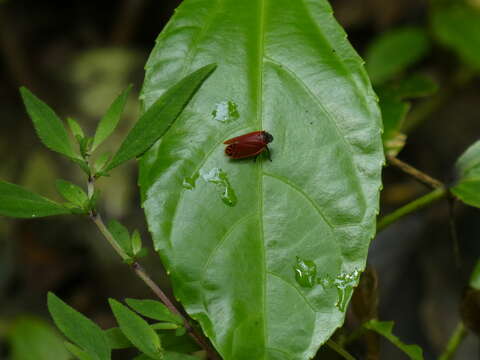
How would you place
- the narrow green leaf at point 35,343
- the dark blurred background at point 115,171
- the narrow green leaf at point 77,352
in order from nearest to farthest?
the narrow green leaf at point 77,352 < the narrow green leaf at point 35,343 < the dark blurred background at point 115,171

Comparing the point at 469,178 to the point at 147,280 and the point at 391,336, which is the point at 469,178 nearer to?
the point at 391,336

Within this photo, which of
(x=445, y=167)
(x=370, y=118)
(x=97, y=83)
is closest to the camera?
(x=370, y=118)

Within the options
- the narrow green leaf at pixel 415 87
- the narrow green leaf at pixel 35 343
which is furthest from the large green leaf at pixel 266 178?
the narrow green leaf at pixel 35 343

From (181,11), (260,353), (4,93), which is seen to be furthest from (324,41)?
(4,93)

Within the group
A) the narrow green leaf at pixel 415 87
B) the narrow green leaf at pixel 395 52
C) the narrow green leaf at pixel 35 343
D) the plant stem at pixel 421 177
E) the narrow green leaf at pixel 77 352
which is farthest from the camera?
the narrow green leaf at pixel 395 52

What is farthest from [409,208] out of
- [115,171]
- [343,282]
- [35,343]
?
[115,171]

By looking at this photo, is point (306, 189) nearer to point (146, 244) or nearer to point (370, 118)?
point (370, 118)

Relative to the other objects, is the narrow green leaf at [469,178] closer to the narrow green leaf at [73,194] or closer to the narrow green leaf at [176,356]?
the narrow green leaf at [176,356]
